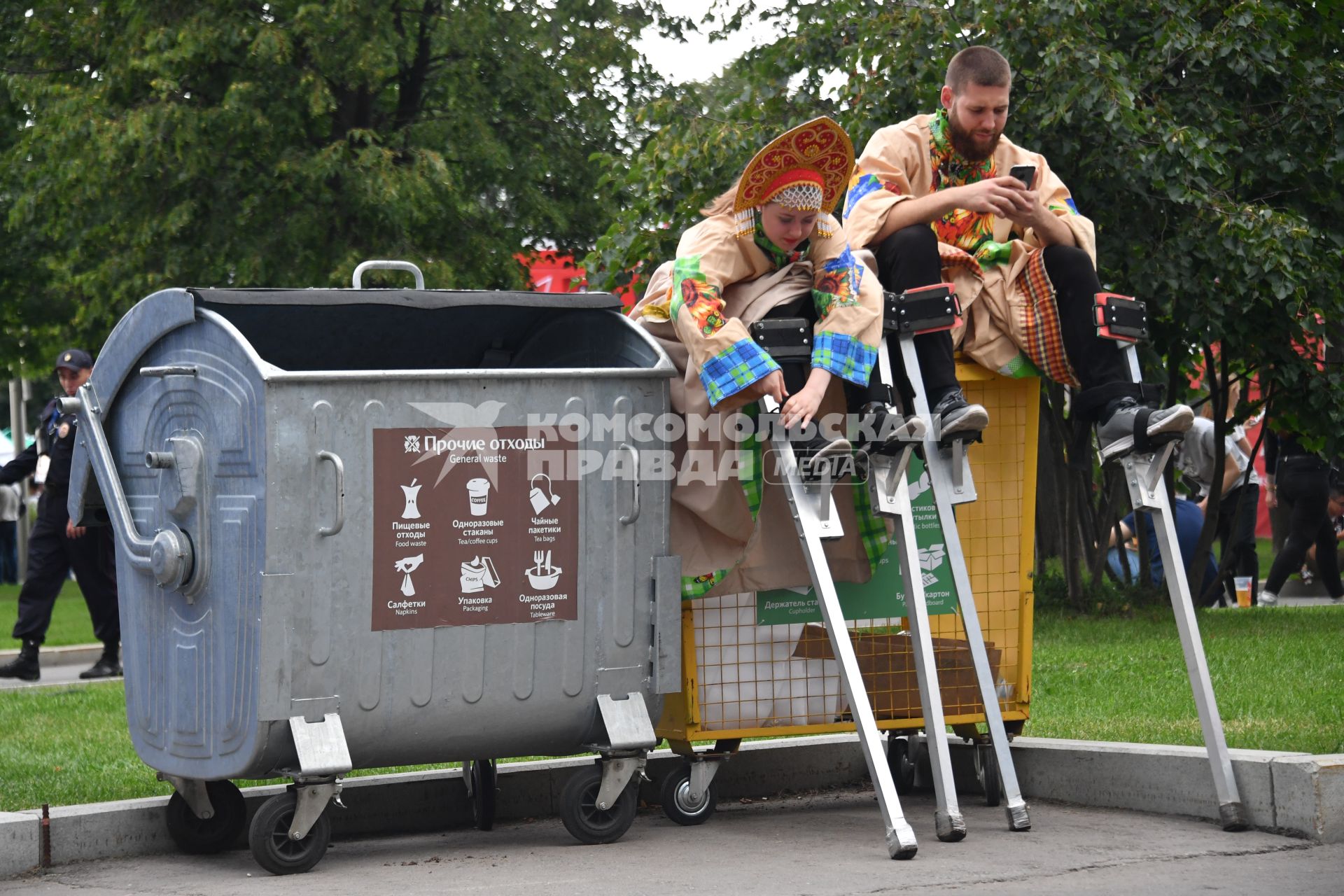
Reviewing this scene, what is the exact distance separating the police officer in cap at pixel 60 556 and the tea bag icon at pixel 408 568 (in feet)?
17.2

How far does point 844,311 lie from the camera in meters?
5.16

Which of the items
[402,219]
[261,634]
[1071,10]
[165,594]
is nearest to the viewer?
[261,634]

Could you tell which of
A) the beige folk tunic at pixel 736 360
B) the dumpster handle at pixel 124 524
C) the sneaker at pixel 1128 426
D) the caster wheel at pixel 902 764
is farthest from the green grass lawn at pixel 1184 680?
the dumpster handle at pixel 124 524

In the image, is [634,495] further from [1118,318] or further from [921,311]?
[1118,318]

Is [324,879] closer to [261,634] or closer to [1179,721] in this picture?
[261,634]

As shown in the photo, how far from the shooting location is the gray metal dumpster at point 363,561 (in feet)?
15.6

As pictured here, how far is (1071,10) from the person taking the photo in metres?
10.1

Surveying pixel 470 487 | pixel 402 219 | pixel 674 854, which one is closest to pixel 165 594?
pixel 470 487

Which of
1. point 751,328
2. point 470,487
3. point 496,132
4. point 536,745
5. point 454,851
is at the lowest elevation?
point 454,851

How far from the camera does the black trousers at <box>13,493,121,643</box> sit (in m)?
10.0

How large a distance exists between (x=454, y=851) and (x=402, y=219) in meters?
12.9

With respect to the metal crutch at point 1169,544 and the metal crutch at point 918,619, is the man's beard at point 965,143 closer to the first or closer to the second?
the metal crutch at point 1169,544

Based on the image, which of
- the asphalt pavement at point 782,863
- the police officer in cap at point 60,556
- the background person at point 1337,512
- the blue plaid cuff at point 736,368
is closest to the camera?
the asphalt pavement at point 782,863

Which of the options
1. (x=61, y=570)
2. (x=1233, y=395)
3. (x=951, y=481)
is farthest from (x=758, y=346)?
(x=1233, y=395)
